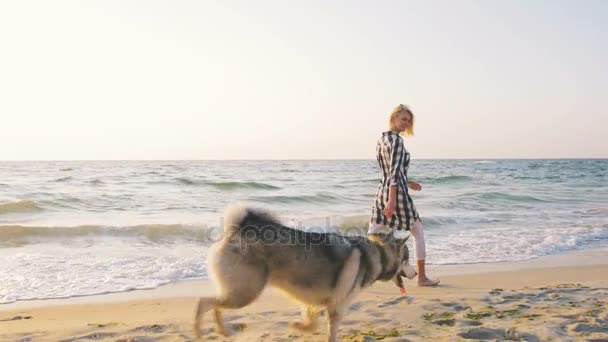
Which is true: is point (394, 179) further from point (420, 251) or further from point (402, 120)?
point (420, 251)

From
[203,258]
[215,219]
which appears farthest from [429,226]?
[203,258]

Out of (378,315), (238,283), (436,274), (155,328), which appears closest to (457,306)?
(378,315)

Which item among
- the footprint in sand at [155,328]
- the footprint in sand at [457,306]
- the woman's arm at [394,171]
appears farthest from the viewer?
the woman's arm at [394,171]

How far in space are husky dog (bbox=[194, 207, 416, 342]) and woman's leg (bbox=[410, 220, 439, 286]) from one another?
Answer: 2.02 m

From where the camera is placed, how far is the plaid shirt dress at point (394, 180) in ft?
17.5

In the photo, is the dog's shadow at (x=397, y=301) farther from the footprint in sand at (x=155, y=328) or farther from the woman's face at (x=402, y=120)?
the footprint in sand at (x=155, y=328)

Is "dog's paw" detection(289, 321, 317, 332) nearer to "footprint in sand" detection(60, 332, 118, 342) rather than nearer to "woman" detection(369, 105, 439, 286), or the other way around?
"woman" detection(369, 105, 439, 286)

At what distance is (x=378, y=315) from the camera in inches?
199

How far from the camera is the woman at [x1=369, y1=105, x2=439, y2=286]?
534cm

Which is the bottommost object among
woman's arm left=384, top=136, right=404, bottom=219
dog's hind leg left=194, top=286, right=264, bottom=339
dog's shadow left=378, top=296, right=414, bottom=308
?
dog's shadow left=378, top=296, right=414, bottom=308

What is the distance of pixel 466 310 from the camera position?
512cm

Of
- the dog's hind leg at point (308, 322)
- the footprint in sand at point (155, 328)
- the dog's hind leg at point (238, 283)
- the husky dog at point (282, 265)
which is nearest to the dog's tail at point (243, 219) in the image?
the husky dog at point (282, 265)

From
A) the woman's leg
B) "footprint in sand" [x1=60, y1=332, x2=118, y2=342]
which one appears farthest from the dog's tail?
the woman's leg

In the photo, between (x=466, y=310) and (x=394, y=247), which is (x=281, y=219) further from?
(x=466, y=310)
